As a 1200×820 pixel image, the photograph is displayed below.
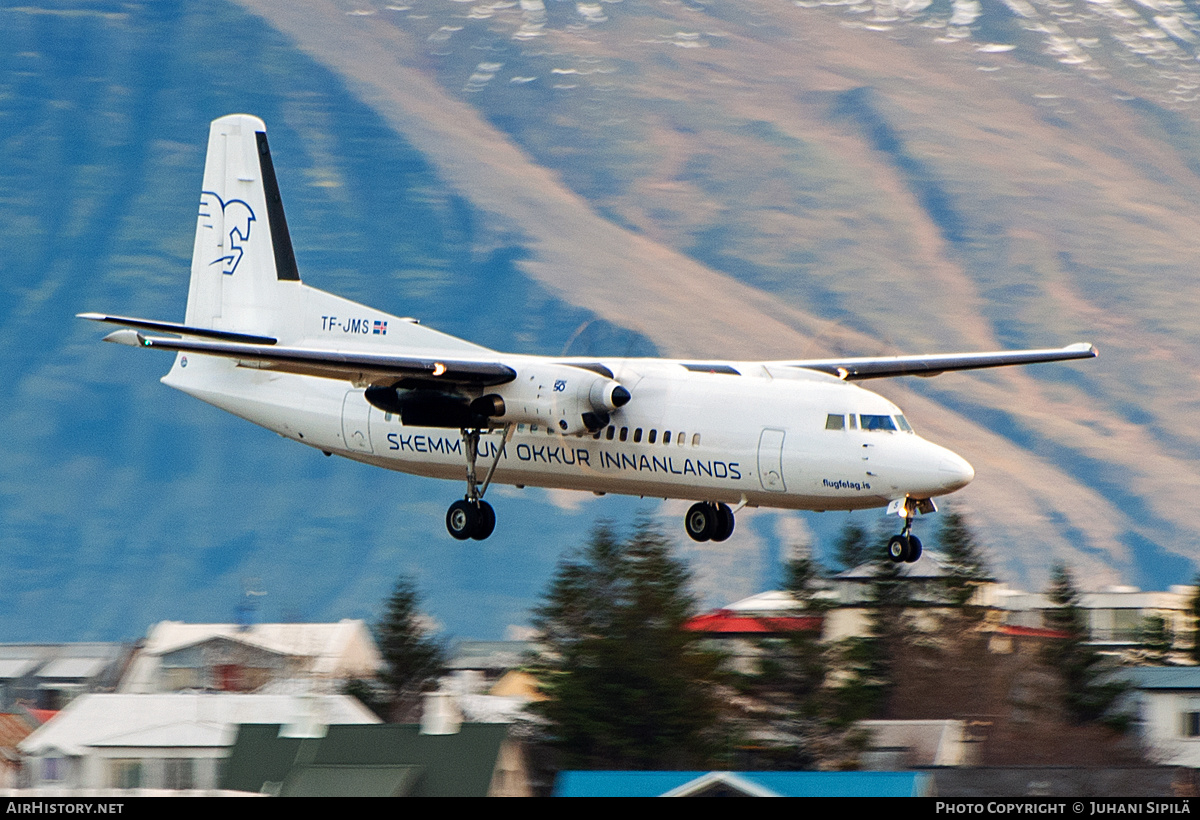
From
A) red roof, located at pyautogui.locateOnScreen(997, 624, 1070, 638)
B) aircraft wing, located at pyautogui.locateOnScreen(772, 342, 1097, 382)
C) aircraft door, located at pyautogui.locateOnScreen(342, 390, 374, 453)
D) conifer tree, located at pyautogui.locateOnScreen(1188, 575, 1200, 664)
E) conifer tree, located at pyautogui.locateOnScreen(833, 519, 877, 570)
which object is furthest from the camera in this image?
conifer tree, located at pyautogui.locateOnScreen(833, 519, 877, 570)

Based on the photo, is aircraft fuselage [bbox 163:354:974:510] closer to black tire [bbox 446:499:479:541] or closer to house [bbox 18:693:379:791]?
black tire [bbox 446:499:479:541]

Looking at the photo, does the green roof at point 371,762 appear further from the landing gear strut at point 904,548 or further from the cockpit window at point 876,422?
the cockpit window at point 876,422

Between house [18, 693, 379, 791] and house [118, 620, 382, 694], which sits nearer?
house [18, 693, 379, 791]

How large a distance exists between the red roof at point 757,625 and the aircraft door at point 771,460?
75.2ft

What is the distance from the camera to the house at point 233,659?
6419cm

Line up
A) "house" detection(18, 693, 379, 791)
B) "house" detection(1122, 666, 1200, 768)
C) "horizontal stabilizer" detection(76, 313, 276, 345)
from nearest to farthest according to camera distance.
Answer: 1. "horizontal stabilizer" detection(76, 313, 276, 345)
2. "house" detection(18, 693, 379, 791)
3. "house" detection(1122, 666, 1200, 768)

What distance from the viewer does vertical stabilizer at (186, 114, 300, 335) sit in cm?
3189

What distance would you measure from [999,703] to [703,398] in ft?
89.4

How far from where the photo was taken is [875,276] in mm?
186500

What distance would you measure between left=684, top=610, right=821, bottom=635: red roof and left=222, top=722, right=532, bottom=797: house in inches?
552

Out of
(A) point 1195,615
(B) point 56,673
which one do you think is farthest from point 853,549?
(B) point 56,673

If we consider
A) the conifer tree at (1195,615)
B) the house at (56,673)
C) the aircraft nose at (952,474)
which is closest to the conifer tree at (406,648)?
the house at (56,673)

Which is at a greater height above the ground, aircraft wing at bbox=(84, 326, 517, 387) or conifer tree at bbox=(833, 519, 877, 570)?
aircraft wing at bbox=(84, 326, 517, 387)

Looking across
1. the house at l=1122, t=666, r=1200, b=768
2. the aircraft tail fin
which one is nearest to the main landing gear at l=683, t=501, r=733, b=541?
the aircraft tail fin
